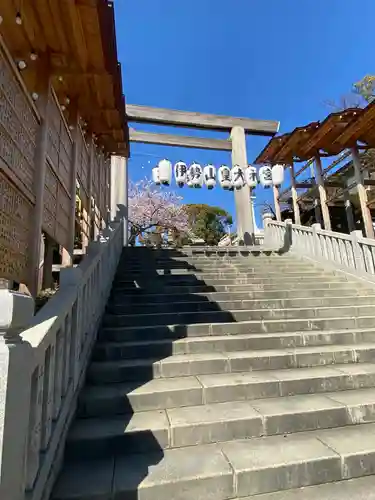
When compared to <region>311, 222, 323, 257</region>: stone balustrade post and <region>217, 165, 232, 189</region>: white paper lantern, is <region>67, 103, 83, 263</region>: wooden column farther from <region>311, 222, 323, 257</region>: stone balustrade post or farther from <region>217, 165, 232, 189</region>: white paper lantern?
<region>311, 222, 323, 257</region>: stone balustrade post

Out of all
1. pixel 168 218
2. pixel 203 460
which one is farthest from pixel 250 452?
pixel 168 218

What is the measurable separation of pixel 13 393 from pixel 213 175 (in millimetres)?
9512

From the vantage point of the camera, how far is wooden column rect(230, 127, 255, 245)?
11.4 m

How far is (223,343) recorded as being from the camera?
12.2 ft

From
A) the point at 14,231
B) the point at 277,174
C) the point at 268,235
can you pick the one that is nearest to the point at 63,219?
the point at 14,231

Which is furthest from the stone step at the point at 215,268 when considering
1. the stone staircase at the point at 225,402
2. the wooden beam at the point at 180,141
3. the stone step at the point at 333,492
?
the wooden beam at the point at 180,141

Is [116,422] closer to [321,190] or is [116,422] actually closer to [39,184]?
[39,184]

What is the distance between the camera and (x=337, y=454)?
222 cm

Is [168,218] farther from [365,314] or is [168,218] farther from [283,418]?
[283,418]

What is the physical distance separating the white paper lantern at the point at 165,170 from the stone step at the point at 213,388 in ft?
25.2

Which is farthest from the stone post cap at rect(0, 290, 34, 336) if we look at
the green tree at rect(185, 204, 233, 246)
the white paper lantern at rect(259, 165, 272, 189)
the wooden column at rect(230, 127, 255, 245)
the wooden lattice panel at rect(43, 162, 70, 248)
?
the green tree at rect(185, 204, 233, 246)

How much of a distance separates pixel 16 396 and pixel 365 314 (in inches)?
209

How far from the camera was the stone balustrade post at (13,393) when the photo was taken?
4.17 ft

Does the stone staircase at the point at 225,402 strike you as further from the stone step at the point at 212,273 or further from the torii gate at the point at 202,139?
the torii gate at the point at 202,139
